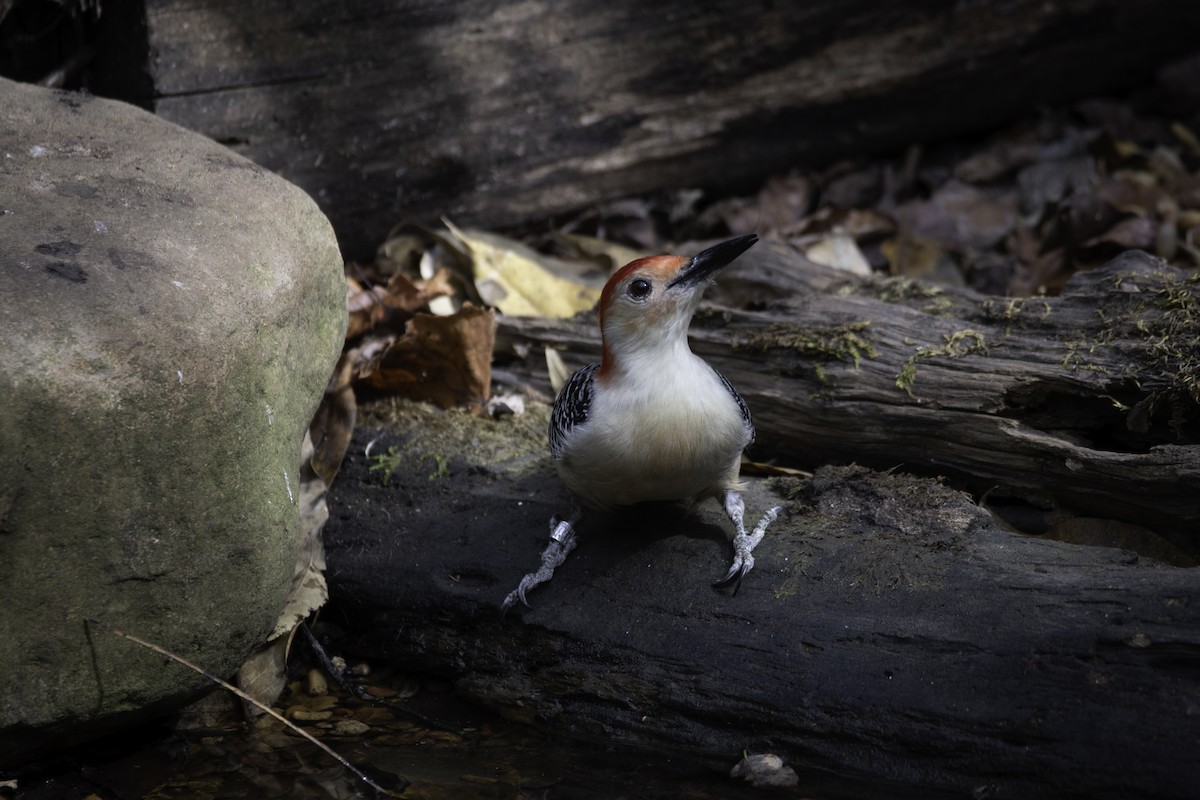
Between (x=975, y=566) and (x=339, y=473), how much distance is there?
2.58m

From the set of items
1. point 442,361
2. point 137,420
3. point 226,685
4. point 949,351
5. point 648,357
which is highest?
point 137,420

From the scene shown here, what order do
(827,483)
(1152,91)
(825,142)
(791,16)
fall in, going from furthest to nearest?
(1152,91) → (825,142) → (791,16) → (827,483)

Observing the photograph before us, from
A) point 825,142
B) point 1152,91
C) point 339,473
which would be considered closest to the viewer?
point 339,473

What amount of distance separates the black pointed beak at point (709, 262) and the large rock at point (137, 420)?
1.32 meters

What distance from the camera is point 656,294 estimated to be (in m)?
3.78

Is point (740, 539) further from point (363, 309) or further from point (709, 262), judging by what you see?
point (363, 309)

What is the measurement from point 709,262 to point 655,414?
56 centimetres

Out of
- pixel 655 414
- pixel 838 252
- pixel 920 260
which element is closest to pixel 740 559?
pixel 655 414

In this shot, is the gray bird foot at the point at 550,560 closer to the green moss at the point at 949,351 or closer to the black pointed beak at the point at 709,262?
the black pointed beak at the point at 709,262

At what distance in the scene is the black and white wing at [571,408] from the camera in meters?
3.82

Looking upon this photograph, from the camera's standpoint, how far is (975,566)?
342 cm

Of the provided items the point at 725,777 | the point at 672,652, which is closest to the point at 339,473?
the point at 672,652

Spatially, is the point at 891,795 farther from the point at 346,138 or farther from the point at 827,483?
the point at 346,138

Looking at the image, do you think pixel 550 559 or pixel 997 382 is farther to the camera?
pixel 997 382
